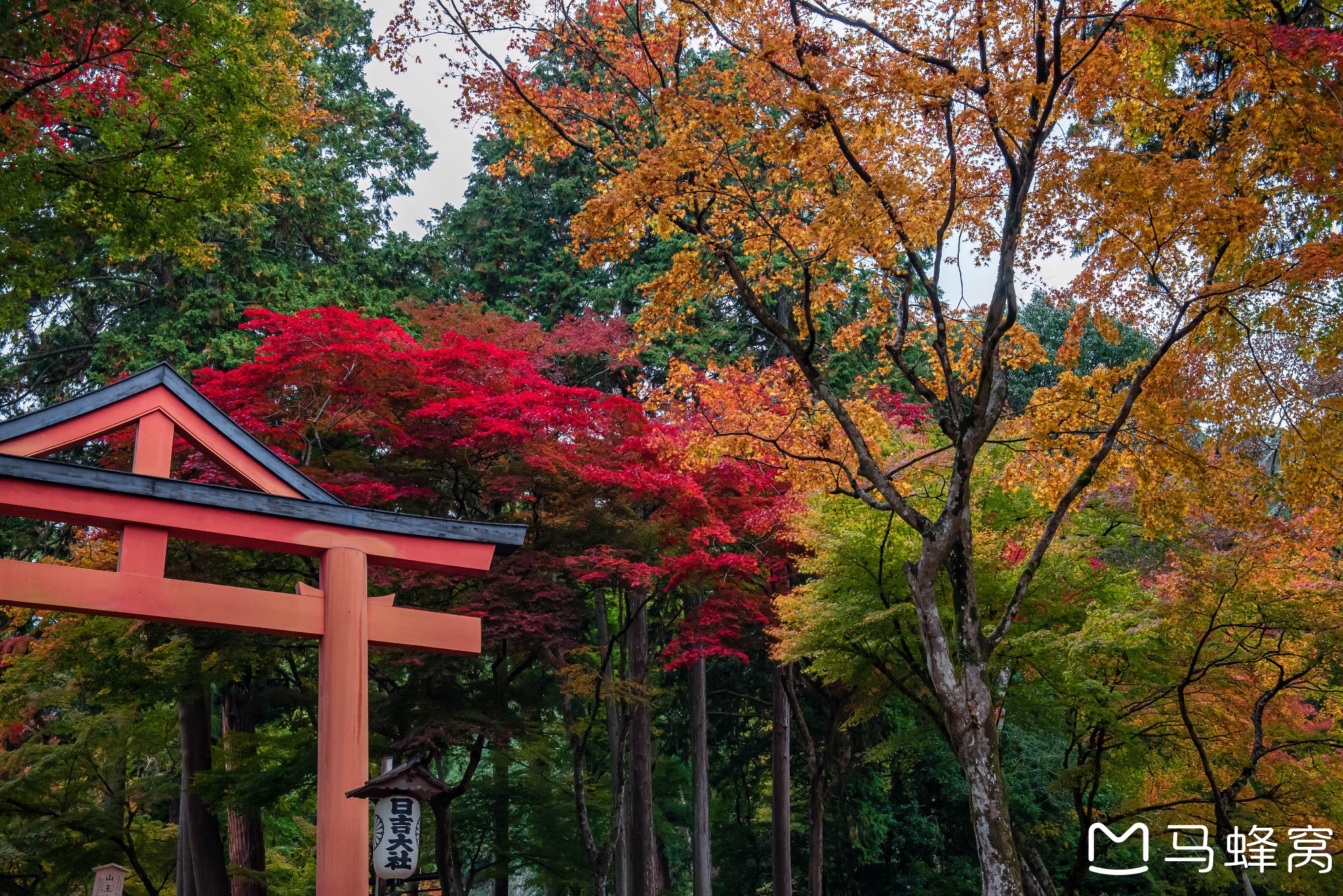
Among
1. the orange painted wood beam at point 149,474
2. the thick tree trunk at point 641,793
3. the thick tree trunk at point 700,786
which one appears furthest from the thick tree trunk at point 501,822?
the orange painted wood beam at point 149,474

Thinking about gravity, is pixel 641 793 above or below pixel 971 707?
below

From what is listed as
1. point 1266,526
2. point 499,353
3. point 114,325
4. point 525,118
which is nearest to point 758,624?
point 499,353

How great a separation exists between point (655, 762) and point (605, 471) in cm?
864

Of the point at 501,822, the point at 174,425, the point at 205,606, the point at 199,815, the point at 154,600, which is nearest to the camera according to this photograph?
the point at 154,600

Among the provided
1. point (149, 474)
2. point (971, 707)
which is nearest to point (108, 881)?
point (149, 474)

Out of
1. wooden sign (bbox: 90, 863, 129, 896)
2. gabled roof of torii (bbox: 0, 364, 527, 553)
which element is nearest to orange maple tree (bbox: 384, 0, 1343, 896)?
gabled roof of torii (bbox: 0, 364, 527, 553)

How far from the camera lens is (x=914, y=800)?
1695 cm

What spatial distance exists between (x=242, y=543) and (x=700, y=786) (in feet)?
32.3

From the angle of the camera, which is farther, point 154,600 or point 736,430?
point 736,430

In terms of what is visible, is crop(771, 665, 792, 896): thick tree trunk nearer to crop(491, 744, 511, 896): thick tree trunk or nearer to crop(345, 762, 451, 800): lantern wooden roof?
crop(491, 744, 511, 896): thick tree trunk

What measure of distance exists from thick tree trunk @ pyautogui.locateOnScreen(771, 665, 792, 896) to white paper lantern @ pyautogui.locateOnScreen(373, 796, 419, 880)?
26.9 feet

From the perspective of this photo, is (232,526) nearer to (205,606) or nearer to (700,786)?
(205,606)

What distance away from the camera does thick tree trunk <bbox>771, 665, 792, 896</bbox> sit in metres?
13.8

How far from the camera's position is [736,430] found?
8.70 m
